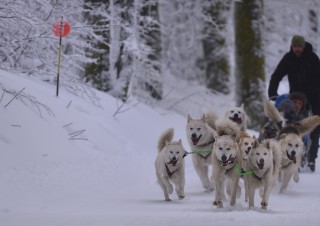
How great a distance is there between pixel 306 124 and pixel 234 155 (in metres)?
2.43

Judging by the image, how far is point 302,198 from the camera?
6965mm

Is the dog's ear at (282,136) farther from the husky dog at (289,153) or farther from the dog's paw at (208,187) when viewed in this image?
the dog's paw at (208,187)

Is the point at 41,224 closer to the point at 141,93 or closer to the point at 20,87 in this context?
the point at 20,87

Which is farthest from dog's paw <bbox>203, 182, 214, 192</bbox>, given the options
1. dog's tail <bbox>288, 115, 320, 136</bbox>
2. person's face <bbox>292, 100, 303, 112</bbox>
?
person's face <bbox>292, 100, 303, 112</bbox>

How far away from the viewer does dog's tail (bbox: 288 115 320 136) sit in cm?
815

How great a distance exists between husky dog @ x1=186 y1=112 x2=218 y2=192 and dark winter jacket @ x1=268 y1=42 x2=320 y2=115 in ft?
6.73

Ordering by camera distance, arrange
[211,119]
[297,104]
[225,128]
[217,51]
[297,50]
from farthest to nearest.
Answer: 1. [217,51]
2. [297,50]
3. [297,104]
4. [211,119]
5. [225,128]

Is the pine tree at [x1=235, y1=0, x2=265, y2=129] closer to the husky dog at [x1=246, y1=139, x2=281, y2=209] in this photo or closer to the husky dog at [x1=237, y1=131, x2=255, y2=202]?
the husky dog at [x1=237, y1=131, x2=255, y2=202]

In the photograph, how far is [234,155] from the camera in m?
6.19

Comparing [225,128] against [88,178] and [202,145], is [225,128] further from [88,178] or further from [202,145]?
[88,178]

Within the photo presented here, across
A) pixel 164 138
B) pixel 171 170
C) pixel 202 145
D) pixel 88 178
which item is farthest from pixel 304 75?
pixel 88 178

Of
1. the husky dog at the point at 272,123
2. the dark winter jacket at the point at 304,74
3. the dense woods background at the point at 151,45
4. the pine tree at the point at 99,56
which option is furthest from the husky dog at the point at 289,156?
the pine tree at the point at 99,56

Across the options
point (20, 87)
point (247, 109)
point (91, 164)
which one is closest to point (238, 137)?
point (91, 164)

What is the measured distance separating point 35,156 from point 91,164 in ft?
3.78
